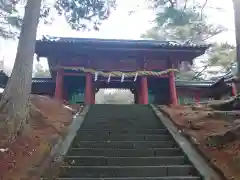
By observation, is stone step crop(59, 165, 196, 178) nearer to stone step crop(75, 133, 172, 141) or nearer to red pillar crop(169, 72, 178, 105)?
stone step crop(75, 133, 172, 141)

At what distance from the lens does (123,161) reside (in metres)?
5.80

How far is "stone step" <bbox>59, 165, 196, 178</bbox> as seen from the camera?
5273 mm

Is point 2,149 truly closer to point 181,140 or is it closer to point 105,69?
point 181,140

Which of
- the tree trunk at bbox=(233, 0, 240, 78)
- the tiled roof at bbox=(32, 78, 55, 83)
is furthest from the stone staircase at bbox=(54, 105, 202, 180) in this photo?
the tiled roof at bbox=(32, 78, 55, 83)

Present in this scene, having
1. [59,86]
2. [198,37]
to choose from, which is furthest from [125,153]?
[198,37]

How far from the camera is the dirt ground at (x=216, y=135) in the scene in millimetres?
5316

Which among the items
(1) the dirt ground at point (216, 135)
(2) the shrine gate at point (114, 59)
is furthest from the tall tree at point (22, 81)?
(2) the shrine gate at point (114, 59)

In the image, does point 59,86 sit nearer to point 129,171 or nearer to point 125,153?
point 125,153

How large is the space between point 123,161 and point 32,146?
7.06 feet

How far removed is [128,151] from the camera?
6281mm

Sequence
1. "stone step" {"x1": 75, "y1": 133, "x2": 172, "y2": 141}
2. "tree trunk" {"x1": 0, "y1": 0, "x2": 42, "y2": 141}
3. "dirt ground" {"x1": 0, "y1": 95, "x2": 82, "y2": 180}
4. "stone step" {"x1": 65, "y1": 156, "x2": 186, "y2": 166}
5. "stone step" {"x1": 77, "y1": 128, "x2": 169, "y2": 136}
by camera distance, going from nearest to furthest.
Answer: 1. "dirt ground" {"x1": 0, "y1": 95, "x2": 82, "y2": 180}
2. "stone step" {"x1": 65, "y1": 156, "x2": 186, "y2": 166}
3. "tree trunk" {"x1": 0, "y1": 0, "x2": 42, "y2": 141}
4. "stone step" {"x1": 75, "y1": 133, "x2": 172, "y2": 141}
5. "stone step" {"x1": 77, "y1": 128, "x2": 169, "y2": 136}

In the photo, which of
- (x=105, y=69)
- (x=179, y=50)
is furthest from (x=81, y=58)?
(x=179, y=50)

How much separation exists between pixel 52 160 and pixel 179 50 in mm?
11430

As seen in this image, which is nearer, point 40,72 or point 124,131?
point 124,131
